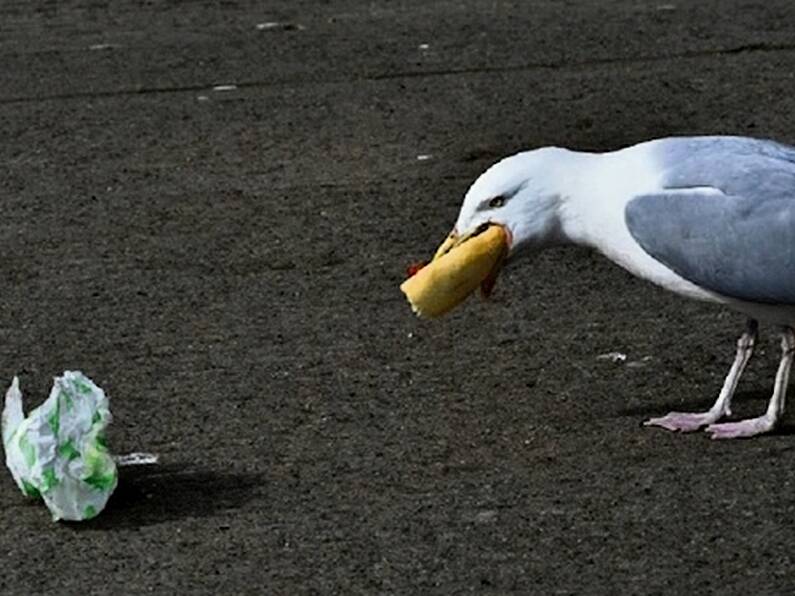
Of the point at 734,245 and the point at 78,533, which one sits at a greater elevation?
the point at 734,245

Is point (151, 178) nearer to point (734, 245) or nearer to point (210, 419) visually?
point (210, 419)

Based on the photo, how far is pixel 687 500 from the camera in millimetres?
5285

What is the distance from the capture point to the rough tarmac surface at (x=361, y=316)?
508 cm

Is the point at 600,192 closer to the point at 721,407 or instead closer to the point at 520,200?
the point at 520,200

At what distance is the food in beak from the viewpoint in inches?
225

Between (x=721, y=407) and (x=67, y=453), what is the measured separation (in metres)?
1.67

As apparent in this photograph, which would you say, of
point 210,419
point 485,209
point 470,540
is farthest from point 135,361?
point 470,540

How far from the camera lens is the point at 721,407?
5.85 meters

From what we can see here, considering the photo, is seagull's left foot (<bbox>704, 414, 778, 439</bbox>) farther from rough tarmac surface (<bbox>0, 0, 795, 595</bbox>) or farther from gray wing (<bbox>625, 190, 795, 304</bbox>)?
gray wing (<bbox>625, 190, 795, 304</bbox>)

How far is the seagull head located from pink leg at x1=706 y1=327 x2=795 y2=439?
2.12ft

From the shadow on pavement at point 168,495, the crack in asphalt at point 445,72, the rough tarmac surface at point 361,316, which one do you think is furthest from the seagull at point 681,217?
the crack in asphalt at point 445,72

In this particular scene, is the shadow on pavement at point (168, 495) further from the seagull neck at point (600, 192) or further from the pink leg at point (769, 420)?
the pink leg at point (769, 420)

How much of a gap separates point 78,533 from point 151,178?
331cm

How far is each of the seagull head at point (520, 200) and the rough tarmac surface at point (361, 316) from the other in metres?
0.50
